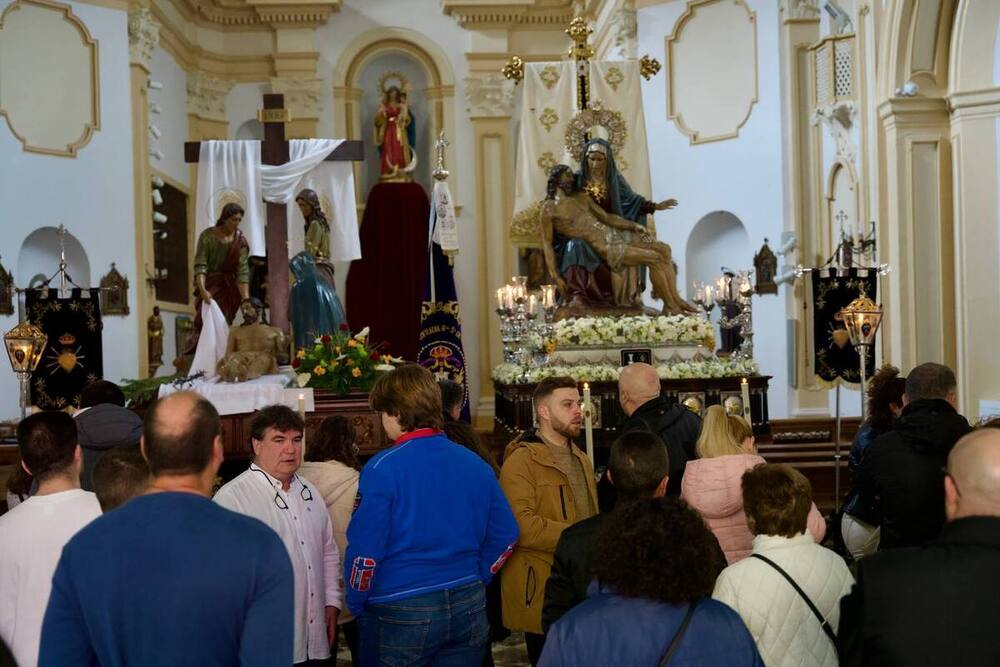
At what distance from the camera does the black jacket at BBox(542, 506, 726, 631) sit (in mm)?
3484

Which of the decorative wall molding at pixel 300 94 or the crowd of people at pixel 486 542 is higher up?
the decorative wall molding at pixel 300 94

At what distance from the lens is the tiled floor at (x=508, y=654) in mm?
6062

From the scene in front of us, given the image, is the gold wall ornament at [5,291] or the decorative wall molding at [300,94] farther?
the decorative wall molding at [300,94]

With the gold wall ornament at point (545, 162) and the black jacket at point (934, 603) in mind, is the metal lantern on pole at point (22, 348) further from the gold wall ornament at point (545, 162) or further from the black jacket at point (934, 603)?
the gold wall ornament at point (545, 162)

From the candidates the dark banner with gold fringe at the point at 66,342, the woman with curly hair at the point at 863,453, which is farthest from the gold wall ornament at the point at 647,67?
the woman with curly hair at the point at 863,453

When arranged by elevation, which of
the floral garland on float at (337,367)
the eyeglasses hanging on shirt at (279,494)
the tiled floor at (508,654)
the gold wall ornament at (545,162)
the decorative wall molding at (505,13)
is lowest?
the tiled floor at (508,654)

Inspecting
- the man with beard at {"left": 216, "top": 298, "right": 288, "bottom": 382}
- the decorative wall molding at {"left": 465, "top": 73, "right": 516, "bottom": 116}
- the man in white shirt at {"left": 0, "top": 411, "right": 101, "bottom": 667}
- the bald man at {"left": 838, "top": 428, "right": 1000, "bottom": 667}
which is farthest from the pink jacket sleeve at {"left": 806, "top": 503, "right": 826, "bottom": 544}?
the decorative wall molding at {"left": 465, "top": 73, "right": 516, "bottom": 116}

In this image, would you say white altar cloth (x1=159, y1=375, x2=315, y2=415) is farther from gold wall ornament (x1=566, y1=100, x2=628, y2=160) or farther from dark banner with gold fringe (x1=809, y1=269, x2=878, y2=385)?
gold wall ornament (x1=566, y1=100, x2=628, y2=160)

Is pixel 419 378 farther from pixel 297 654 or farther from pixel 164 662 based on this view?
pixel 164 662

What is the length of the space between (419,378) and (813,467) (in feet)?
22.7

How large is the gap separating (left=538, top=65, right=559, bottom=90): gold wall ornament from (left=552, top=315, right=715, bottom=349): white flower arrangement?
3.72m

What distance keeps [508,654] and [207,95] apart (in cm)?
1604

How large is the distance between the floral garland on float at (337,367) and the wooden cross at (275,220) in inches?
50.3

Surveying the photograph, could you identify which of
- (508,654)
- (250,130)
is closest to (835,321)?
(508,654)
